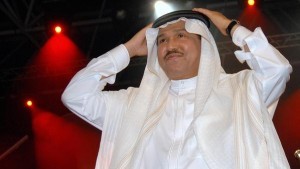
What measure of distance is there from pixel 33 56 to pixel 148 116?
13.3 feet

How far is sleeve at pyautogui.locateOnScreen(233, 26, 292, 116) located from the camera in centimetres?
202

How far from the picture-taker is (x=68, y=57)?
5.85 meters

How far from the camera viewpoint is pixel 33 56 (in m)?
5.91

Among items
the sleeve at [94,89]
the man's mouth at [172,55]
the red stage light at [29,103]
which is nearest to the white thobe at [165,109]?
the sleeve at [94,89]

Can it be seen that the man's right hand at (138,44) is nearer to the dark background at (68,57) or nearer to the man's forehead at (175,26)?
the man's forehead at (175,26)

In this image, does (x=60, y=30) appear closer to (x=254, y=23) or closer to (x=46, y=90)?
(x=46, y=90)

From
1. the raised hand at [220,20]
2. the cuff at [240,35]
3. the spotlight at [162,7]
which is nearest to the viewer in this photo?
the cuff at [240,35]

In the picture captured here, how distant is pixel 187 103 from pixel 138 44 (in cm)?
52

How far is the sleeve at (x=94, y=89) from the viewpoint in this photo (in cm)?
232

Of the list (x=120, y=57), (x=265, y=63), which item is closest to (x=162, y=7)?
(x=120, y=57)

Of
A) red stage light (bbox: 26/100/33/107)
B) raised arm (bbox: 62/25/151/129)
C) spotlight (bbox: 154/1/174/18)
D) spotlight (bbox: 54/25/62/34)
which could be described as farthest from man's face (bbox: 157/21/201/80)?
red stage light (bbox: 26/100/33/107)

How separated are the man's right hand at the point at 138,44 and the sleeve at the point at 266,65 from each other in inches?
24.9

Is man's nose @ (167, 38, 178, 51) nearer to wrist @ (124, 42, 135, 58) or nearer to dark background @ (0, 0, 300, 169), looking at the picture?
wrist @ (124, 42, 135, 58)

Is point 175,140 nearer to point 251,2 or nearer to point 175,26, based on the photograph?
point 175,26
